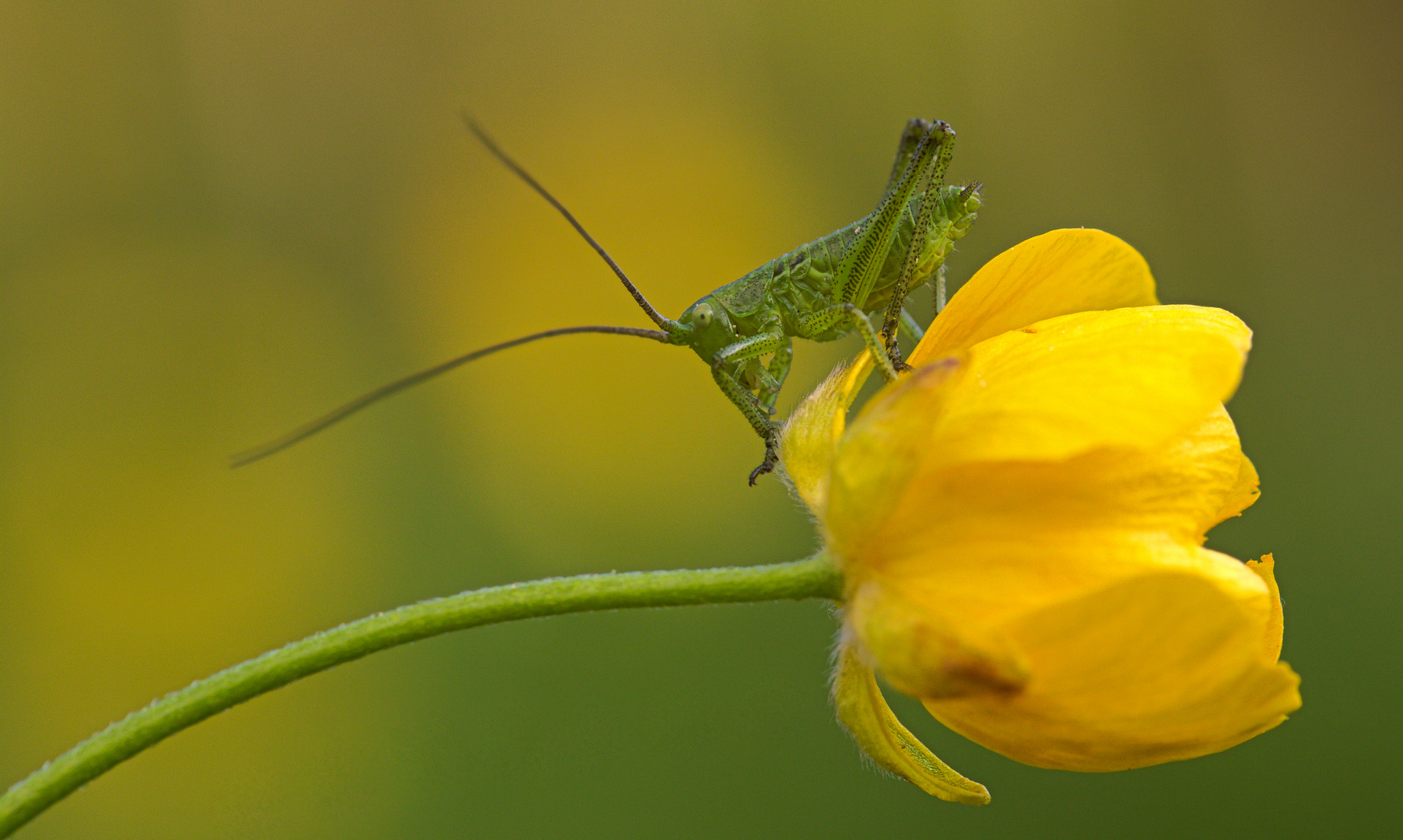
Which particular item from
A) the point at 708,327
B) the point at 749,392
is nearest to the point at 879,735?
the point at 749,392

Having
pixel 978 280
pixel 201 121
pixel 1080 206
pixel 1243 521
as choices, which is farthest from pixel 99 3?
pixel 1243 521

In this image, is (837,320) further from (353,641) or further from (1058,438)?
(353,641)

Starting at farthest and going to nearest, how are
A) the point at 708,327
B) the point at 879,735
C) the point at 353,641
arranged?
the point at 708,327 → the point at 879,735 → the point at 353,641

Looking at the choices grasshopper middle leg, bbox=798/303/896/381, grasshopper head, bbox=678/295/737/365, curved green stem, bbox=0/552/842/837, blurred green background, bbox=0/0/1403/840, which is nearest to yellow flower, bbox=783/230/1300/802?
curved green stem, bbox=0/552/842/837

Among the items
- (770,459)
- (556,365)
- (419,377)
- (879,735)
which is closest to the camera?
(879,735)

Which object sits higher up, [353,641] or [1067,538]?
[353,641]

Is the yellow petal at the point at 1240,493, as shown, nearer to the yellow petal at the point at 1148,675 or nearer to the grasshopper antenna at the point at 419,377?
the yellow petal at the point at 1148,675

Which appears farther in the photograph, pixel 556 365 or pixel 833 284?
pixel 556 365
